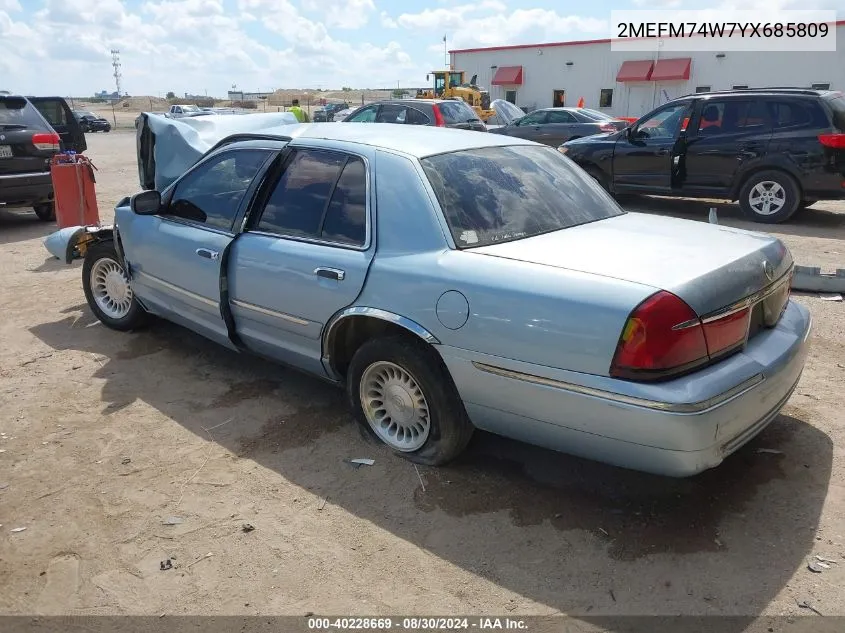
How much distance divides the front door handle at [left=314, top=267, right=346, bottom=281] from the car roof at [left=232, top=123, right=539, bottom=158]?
688 mm

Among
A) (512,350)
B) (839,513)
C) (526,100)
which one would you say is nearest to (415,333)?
(512,350)

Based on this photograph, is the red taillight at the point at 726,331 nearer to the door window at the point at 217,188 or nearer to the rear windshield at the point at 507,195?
the rear windshield at the point at 507,195

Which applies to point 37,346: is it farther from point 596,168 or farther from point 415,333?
point 596,168

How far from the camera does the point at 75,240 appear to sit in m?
5.86

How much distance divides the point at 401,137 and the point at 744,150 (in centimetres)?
734

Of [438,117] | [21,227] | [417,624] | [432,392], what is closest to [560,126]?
[438,117]

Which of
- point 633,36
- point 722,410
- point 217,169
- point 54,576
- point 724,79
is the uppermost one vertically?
point 633,36

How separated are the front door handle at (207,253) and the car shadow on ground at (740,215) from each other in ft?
24.5

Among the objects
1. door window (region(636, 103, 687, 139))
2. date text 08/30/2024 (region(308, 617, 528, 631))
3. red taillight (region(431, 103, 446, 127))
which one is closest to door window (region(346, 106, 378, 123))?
red taillight (region(431, 103, 446, 127))

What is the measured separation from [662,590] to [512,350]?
106 centimetres

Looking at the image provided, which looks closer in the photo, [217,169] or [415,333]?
[415,333]

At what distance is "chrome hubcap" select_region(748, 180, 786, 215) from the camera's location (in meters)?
9.44

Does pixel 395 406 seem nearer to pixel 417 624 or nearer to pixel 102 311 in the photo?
pixel 417 624

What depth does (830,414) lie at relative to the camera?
12.7 ft
